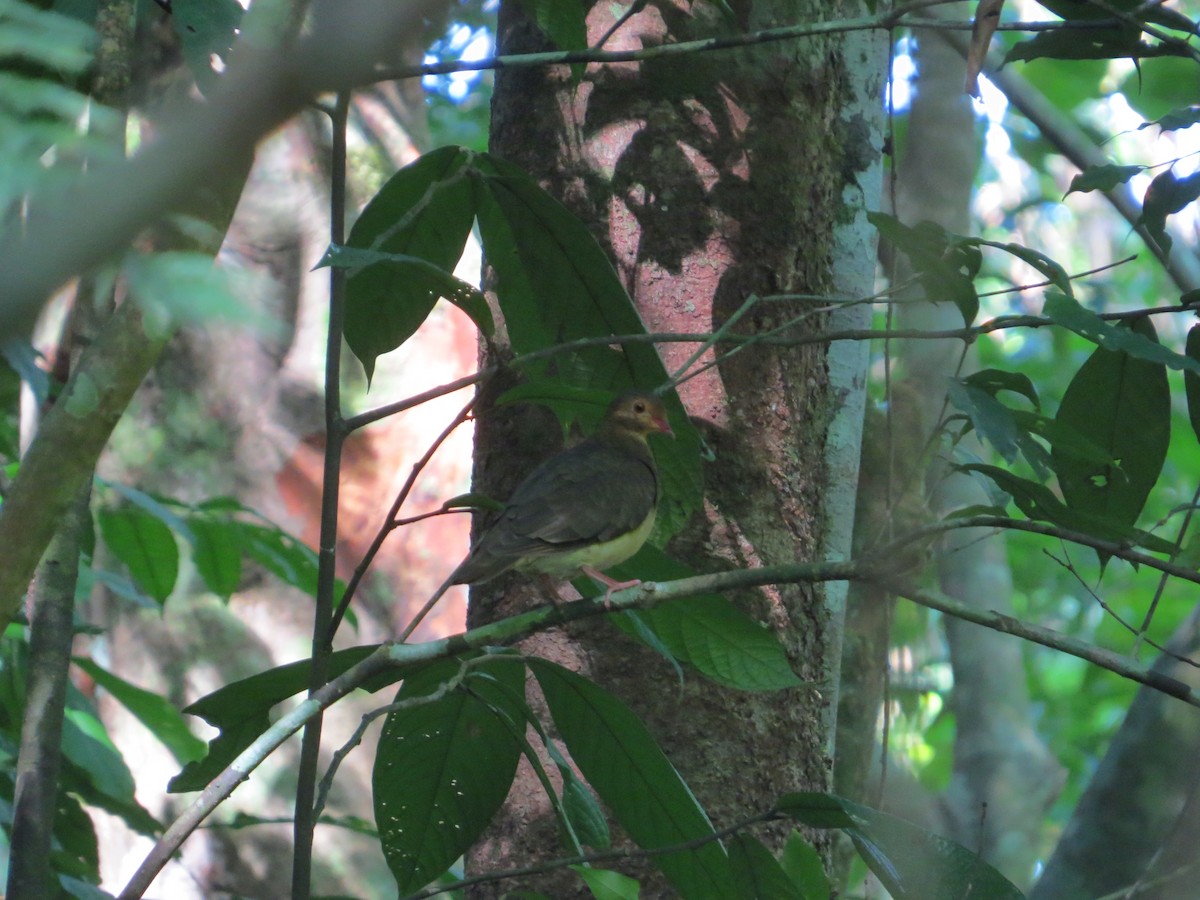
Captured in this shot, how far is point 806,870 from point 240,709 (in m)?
1.08

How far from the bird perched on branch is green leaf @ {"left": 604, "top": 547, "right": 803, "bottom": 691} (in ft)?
1.27

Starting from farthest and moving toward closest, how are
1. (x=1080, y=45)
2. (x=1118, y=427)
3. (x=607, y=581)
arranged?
(x=607, y=581)
(x=1080, y=45)
(x=1118, y=427)

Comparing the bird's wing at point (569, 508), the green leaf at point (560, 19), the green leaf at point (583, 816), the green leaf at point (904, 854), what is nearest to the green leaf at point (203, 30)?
the green leaf at point (560, 19)

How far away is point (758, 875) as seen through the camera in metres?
2.13

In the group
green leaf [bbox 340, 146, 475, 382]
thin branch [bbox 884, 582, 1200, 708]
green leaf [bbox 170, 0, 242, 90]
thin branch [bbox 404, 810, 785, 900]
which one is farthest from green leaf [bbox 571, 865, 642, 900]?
green leaf [bbox 170, 0, 242, 90]

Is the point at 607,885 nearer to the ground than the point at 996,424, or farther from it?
nearer to the ground

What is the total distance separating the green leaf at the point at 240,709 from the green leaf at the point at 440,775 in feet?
0.42

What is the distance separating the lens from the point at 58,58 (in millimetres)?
787

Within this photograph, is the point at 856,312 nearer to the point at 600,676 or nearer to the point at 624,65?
the point at 624,65

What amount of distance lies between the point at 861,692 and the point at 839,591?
1.49m

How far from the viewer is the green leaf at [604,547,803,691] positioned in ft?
7.30

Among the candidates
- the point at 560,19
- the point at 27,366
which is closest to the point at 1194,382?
the point at 560,19

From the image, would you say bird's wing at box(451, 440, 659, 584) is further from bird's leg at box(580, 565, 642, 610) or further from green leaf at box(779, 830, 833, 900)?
green leaf at box(779, 830, 833, 900)

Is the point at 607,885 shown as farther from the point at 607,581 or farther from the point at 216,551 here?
the point at 216,551
